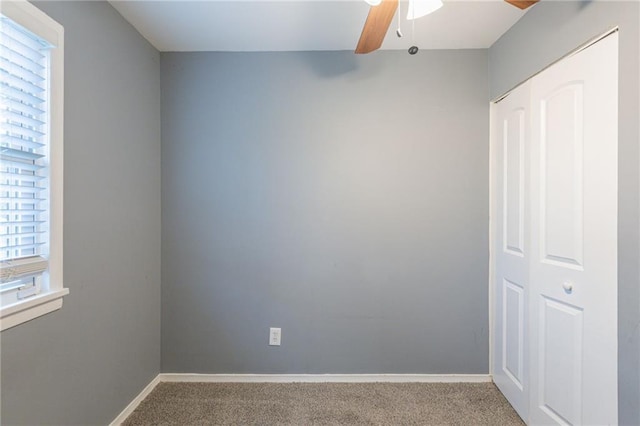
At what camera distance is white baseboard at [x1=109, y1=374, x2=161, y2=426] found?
1.63 m

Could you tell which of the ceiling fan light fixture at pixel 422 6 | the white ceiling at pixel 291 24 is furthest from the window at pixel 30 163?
the ceiling fan light fixture at pixel 422 6

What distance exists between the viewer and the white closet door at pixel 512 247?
1.68m

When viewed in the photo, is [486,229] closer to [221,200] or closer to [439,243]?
[439,243]

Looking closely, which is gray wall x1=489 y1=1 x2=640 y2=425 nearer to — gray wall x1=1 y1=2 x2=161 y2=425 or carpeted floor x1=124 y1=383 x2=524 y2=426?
carpeted floor x1=124 y1=383 x2=524 y2=426

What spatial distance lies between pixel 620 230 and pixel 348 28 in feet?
5.60

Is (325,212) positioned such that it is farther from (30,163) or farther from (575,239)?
(30,163)

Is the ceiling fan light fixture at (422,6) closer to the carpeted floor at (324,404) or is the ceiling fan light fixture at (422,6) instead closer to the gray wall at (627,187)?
the gray wall at (627,187)

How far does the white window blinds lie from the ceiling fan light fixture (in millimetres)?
1559

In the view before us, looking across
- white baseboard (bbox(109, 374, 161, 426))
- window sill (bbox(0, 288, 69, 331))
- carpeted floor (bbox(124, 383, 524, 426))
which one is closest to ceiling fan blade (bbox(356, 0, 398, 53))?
window sill (bbox(0, 288, 69, 331))

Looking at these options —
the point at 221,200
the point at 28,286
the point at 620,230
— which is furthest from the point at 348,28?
the point at 28,286

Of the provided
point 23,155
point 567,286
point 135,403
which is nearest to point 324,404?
point 135,403

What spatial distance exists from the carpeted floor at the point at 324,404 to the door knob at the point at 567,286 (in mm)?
926

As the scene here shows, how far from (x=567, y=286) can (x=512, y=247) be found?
0.47 meters

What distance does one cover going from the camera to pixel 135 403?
1771 millimetres
